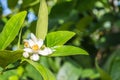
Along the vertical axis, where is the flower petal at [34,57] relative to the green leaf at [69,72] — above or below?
below

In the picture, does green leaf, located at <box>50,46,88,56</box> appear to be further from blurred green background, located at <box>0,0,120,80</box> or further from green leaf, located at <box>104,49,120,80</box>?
green leaf, located at <box>104,49,120,80</box>

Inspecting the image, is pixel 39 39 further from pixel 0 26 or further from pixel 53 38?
pixel 0 26

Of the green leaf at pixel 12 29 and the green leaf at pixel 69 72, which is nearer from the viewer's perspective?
the green leaf at pixel 12 29

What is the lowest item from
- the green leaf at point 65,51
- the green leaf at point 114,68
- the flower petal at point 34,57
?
the flower petal at point 34,57

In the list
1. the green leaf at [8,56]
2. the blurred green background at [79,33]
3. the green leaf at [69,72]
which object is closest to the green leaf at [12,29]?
the green leaf at [8,56]

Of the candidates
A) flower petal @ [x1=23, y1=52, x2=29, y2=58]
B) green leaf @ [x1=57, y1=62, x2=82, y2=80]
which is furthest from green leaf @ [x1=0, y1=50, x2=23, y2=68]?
green leaf @ [x1=57, y1=62, x2=82, y2=80]

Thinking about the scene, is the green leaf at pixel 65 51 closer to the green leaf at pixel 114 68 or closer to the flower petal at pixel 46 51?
the flower petal at pixel 46 51
